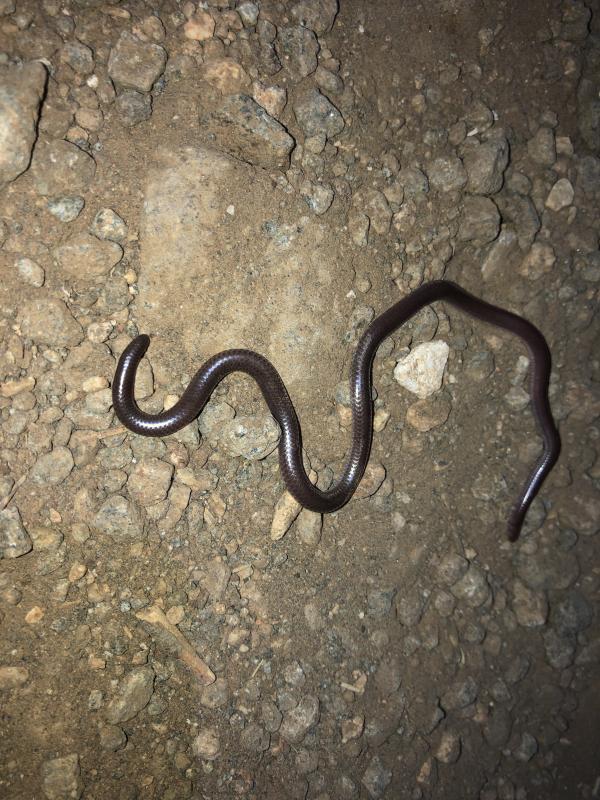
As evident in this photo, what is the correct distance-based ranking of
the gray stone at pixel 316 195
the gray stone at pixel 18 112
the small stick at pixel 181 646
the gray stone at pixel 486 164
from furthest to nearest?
the gray stone at pixel 486 164 < the gray stone at pixel 316 195 < the small stick at pixel 181 646 < the gray stone at pixel 18 112

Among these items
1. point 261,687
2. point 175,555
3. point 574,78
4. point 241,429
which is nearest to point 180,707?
point 261,687

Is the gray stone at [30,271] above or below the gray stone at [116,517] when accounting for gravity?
above

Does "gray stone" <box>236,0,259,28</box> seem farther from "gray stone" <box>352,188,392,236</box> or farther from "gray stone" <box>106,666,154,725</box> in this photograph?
"gray stone" <box>106,666,154,725</box>

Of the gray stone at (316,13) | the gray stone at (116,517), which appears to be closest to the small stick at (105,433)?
the gray stone at (116,517)

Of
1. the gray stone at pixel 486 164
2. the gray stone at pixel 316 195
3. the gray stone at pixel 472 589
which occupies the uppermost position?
the gray stone at pixel 486 164

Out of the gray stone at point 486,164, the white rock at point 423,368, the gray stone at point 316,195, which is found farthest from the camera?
the white rock at point 423,368

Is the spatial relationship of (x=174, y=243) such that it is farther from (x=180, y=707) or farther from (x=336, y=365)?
(x=180, y=707)

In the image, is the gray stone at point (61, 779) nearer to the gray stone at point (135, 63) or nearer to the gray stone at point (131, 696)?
the gray stone at point (131, 696)

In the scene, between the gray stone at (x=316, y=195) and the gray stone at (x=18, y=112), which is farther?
the gray stone at (x=316, y=195)

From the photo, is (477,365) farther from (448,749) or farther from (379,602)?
(448,749)
